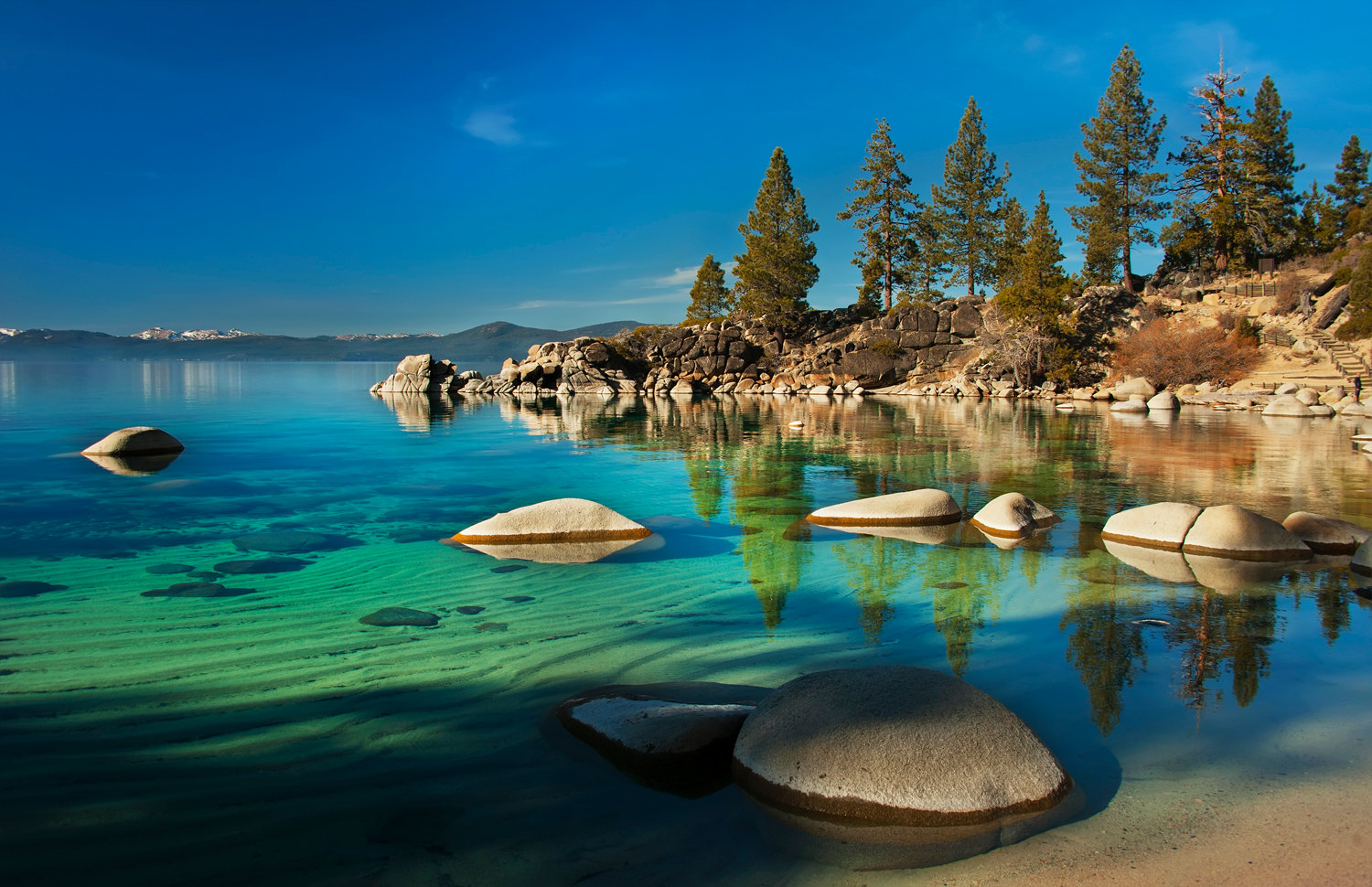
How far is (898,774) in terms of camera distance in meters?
3.60

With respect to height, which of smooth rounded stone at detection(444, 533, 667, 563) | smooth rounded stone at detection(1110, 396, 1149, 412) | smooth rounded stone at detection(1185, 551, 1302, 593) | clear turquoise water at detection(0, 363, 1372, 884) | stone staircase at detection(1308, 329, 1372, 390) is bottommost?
clear turquoise water at detection(0, 363, 1372, 884)

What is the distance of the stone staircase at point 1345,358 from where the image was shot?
35312 millimetres

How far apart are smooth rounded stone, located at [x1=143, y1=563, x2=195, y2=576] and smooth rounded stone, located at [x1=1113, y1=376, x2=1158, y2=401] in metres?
46.0

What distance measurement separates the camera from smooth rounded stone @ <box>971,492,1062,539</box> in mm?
10023

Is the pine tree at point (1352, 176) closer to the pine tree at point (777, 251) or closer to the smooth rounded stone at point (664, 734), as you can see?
the pine tree at point (777, 251)

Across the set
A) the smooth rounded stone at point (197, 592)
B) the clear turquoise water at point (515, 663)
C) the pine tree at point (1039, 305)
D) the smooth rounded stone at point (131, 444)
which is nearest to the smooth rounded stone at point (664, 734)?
the clear turquoise water at point (515, 663)

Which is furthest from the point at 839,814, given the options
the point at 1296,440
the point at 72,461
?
the point at 1296,440

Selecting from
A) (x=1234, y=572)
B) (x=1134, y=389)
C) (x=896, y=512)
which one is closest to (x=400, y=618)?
(x=896, y=512)

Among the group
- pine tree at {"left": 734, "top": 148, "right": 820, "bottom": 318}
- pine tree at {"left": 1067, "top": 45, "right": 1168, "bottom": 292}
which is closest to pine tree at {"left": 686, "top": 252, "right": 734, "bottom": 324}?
pine tree at {"left": 734, "top": 148, "right": 820, "bottom": 318}

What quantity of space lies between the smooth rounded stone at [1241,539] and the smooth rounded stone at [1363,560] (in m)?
0.45

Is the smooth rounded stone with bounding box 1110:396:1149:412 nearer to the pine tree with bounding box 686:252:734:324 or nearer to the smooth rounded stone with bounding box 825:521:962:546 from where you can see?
the smooth rounded stone with bounding box 825:521:962:546

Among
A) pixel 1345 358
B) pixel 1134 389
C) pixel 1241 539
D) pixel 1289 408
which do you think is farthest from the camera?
pixel 1134 389

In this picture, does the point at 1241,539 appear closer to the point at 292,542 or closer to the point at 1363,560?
the point at 1363,560

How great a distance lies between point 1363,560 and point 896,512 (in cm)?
495
